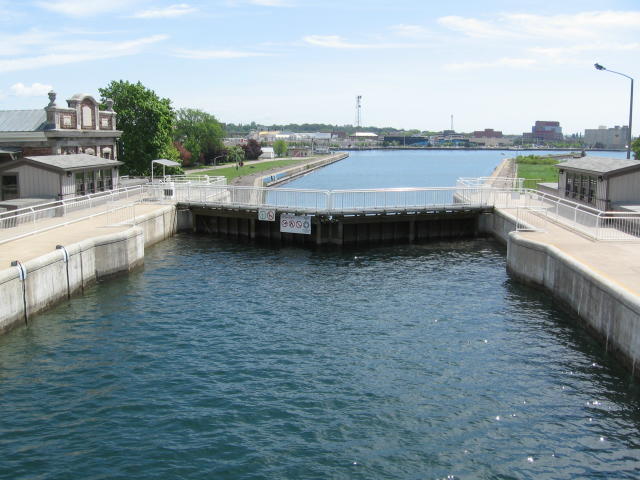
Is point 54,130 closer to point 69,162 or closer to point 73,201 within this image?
point 69,162

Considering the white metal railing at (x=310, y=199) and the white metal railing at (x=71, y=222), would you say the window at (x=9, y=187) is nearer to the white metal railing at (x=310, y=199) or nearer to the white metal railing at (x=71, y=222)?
the white metal railing at (x=71, y=222)

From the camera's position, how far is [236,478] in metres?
14.4

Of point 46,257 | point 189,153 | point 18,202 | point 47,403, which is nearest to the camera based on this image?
point 47,403

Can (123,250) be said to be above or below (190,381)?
above

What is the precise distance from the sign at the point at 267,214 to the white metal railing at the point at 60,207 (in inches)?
379

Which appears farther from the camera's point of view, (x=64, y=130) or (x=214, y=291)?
(x=64, y=130)

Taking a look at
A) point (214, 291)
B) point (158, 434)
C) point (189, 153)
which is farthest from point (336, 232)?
point (189, 153)

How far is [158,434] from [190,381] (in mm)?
3355

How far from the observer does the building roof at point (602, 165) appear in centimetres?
3697

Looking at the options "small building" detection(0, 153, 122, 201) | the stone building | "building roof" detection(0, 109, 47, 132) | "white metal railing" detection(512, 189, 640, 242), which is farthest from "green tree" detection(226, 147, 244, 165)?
"white metal railing" detection(512, 189, 640, 242)

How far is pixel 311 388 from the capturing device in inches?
746

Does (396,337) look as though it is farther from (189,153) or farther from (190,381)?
(189,153)

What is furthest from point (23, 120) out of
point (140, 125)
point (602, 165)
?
point (602, 165)

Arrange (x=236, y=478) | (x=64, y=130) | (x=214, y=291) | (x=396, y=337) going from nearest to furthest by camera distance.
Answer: (x=236, y=478) → (x=396, y=337) → (x=214, y=291) → (x=64, y=130)
